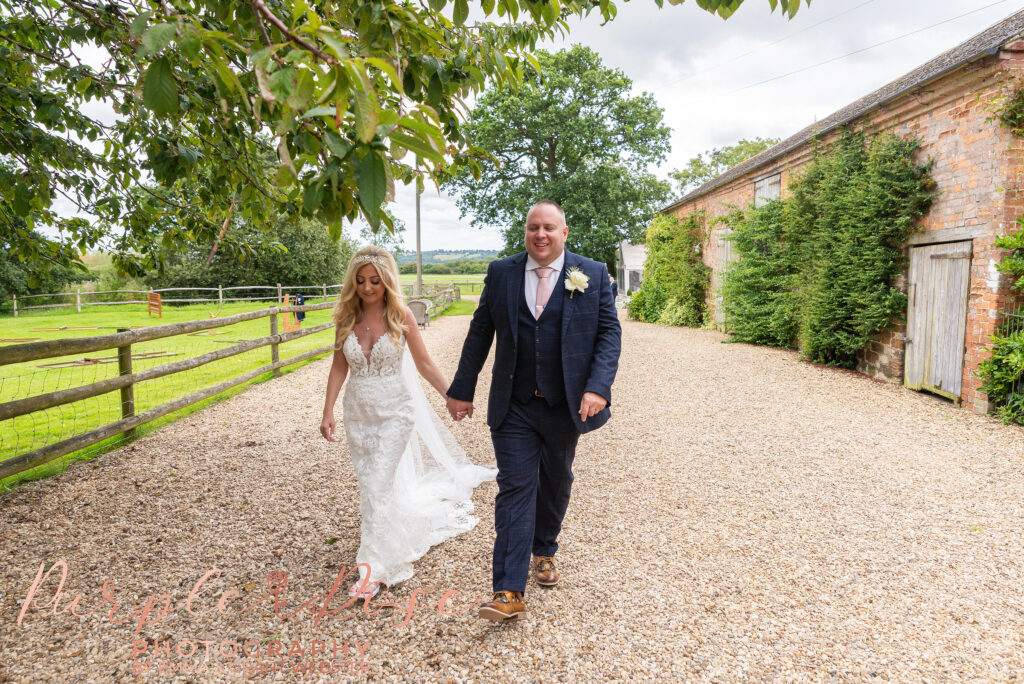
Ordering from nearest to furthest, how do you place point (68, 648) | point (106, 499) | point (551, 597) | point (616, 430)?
point (68, 648)
point (551, 597)
point (106, 499)
point (616, 430)

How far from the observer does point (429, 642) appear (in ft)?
9.05

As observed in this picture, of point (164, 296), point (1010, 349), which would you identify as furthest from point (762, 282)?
point (164, 296)

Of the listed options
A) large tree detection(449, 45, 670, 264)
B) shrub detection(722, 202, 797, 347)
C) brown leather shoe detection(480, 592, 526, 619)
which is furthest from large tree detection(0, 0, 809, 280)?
large tree detection(449, 45, 670, 264)

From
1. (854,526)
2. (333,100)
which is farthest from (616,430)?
(333,100)

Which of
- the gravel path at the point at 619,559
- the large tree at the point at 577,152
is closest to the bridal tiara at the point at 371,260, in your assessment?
the gravel path at the point at 619,559

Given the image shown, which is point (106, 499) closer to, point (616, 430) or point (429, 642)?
point (429, 642)

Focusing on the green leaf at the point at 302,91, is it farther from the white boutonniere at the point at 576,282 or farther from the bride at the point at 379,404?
the bride at the point at 379,404

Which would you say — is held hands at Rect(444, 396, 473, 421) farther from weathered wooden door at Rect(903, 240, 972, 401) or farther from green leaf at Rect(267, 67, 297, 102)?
weathered wooden door at Rect(903, 240, 972, 401)

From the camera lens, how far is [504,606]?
2750mm

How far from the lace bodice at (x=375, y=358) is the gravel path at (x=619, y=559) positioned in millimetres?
1177

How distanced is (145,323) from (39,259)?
18568 mm

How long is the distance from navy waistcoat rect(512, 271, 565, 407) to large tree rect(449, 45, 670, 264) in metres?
27.0

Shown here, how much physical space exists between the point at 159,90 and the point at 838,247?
35.3 feet

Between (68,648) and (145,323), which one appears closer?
(68,648)
